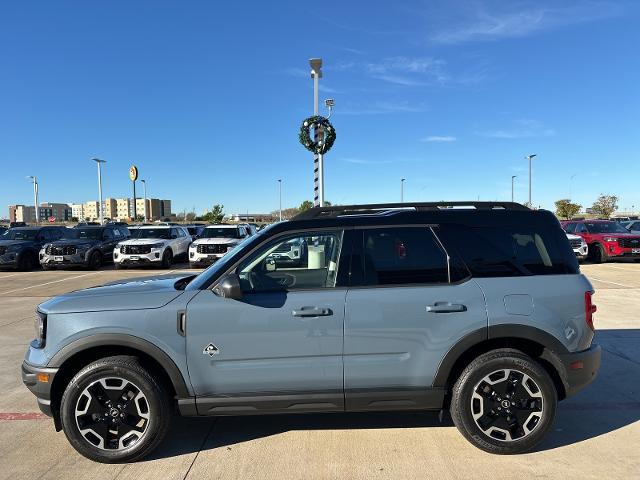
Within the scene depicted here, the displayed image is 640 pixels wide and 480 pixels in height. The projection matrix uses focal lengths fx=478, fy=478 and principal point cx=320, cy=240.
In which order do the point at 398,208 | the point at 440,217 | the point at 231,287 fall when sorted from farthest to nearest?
the point at 398,208, the point at 440,217, the point at 231,287

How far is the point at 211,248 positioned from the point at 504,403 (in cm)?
1397

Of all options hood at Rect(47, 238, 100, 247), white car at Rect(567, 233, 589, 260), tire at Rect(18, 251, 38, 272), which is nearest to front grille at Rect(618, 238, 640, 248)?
white car at Rect(567, 233, 589, 260)

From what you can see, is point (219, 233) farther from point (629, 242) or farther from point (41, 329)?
point (629, 242)

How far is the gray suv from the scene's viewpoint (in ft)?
11.2

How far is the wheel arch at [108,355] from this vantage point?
3.40 metres

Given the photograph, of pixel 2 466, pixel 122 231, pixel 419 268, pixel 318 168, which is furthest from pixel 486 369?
pixel 122 231

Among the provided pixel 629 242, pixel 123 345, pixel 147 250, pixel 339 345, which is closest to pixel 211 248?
pixel 147 250

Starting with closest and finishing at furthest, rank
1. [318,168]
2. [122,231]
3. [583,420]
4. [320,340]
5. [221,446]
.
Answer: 1. [320,340]
2. [221,446]
3. [583,420]
4. [318,168]
5. [122,231]

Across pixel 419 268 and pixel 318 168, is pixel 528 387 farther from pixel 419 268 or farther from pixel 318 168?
pixel 318 168

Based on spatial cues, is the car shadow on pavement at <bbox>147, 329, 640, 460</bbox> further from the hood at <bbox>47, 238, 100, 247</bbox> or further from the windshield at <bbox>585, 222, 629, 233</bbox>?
the windshield at <bbox>585, 222, 629, 233</bbox>

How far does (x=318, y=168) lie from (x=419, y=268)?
37.5ft

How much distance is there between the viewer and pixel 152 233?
1859cm

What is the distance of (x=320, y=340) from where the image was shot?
342 centimetres

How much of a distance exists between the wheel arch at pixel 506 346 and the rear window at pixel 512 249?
1.41ft
